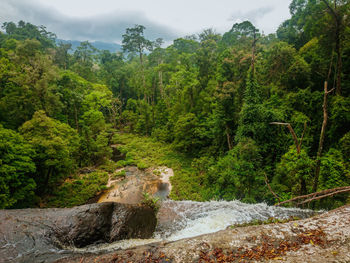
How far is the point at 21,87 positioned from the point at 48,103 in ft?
6.27

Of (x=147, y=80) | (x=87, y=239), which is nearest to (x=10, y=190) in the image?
(x=87, y=239)

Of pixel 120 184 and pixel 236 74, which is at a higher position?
pixel 236 74

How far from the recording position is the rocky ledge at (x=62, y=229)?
3.79 meters

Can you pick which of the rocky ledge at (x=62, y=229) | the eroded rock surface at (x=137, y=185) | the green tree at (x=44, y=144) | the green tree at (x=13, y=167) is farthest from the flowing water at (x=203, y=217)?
the green tree at (x=44, y=144)

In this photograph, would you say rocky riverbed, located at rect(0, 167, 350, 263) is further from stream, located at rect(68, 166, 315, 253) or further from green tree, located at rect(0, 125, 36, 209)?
green tree, located at rect(0, 125, 36, 209)

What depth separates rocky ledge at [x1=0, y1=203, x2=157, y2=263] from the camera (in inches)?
149

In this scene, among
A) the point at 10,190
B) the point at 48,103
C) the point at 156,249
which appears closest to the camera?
the point at 156,249

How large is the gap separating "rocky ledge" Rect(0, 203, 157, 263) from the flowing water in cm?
48

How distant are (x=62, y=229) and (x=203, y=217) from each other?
4.84 metres

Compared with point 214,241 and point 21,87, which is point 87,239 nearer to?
point 214,241

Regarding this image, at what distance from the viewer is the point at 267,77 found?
14.6 metres

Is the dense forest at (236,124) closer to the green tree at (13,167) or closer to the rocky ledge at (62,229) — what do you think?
the green tree at (13,167)

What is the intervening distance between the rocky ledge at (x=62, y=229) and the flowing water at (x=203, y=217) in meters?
0.48

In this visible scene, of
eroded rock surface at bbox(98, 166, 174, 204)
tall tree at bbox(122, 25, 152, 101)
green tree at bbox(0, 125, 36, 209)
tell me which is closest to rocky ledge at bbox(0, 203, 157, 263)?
green tree at bbox(0, 125, 36, 209)
